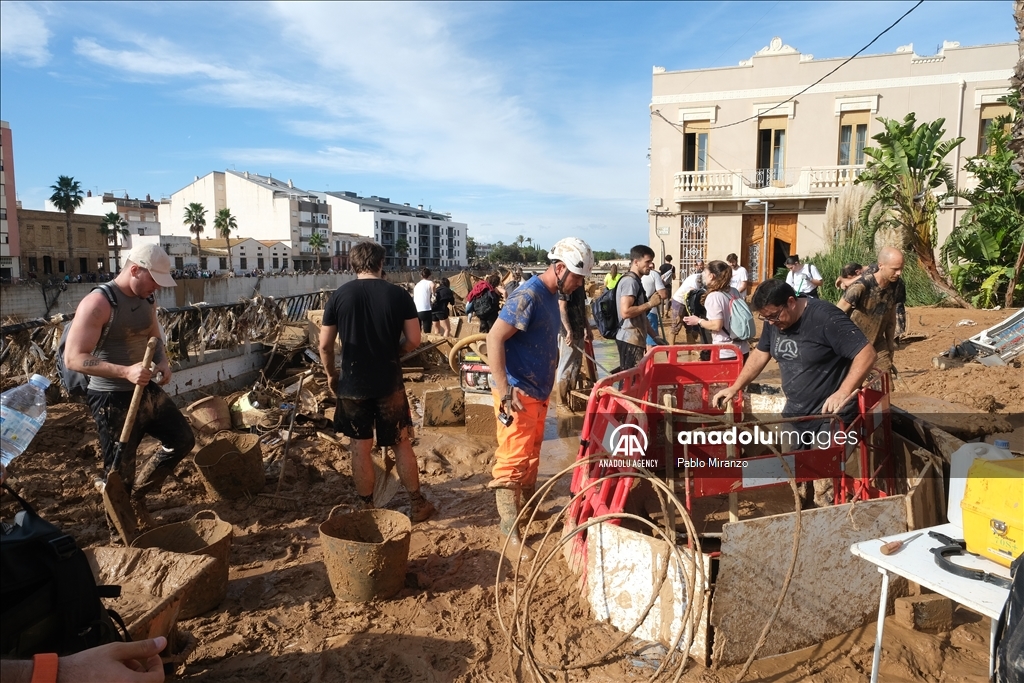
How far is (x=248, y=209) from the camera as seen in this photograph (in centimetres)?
8119

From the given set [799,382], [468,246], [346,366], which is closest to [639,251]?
[799,382]

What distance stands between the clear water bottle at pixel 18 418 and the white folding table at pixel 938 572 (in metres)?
2.94

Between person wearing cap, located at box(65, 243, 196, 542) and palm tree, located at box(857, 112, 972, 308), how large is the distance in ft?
51.0

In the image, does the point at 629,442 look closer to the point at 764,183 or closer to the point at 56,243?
the point at 764,183

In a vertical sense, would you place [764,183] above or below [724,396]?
above

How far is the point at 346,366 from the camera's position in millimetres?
4266

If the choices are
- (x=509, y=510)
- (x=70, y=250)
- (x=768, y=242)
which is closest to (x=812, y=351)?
(x=509, y=510)

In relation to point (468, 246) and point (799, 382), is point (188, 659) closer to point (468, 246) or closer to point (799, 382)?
point (799, 382)

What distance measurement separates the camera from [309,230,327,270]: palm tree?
263 ft

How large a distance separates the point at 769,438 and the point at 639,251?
3.57m

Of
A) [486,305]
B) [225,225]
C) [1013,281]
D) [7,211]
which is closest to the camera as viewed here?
[486,305]

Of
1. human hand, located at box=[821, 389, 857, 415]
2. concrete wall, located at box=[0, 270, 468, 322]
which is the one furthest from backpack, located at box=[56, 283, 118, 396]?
concrete wall, located at box=[0, 270, 468, 322]

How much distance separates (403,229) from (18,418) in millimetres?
108779

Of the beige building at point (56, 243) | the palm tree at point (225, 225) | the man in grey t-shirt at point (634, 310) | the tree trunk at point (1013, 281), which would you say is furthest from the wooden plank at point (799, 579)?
the palm tree at point (225, 225)
